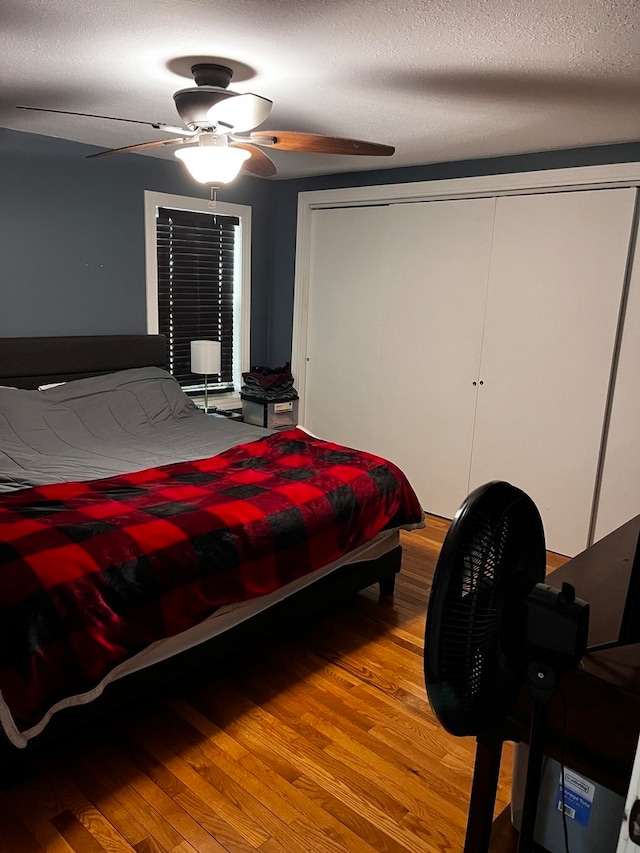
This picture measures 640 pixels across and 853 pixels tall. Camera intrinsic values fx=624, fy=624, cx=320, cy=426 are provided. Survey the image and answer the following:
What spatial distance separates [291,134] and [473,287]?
191cm

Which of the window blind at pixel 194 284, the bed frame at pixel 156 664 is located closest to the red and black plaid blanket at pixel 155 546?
the bed frame at pixel 156 664

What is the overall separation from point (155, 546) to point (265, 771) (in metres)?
→ 0.79

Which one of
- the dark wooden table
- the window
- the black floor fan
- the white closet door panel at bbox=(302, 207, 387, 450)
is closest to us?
the black floor fan

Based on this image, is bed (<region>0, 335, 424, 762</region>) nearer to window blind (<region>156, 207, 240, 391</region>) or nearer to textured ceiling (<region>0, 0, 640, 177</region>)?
window blind (<region>156, 207, 240, 391</region>)

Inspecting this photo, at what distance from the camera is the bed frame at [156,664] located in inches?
73.6

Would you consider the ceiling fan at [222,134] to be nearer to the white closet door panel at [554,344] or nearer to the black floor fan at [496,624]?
the white closet door panel at [554,344]

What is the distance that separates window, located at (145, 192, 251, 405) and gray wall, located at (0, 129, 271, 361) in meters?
0.09

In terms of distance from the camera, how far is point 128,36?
79.1 inches

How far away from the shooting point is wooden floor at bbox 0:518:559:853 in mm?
1737

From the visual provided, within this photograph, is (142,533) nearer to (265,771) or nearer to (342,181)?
(265,771)

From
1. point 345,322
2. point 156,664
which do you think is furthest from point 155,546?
point 345,322

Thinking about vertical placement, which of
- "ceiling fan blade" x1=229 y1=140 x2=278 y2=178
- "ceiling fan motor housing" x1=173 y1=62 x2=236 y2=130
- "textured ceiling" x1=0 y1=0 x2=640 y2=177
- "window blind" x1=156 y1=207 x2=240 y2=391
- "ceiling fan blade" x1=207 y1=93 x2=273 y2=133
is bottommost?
"window blind" x1=156 y1=207 x2=240 y2=391

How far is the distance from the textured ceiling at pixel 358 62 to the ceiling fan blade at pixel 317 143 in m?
0.22

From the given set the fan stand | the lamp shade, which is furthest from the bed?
the fan stand
